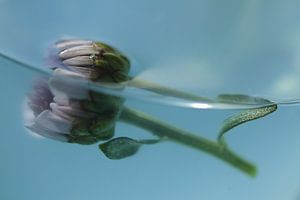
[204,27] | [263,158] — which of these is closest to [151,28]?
[204,27]

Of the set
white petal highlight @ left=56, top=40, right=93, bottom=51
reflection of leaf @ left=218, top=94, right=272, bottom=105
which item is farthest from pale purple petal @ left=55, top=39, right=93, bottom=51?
reflection of leaf @ left=218, top=94, right=272, bottom=105

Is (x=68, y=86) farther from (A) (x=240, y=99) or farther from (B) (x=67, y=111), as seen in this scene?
(A) (x=240, y=99)

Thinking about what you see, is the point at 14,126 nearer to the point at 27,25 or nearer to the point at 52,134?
the point at 52,134

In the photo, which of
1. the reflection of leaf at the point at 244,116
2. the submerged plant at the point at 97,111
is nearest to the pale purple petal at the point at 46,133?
the submerged plant at the point at 97,111

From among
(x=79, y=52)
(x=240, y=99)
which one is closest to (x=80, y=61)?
(x=79, y=52)

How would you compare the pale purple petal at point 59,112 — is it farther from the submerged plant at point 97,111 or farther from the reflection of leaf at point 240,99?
the reflection of leaf at point 240,99

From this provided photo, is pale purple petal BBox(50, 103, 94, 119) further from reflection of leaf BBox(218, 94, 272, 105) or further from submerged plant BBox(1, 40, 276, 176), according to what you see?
reflection of leaf BBox(218, 94, 272, 105)

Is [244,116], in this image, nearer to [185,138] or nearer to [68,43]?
[185,138]

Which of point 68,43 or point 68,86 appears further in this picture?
point 68,43
